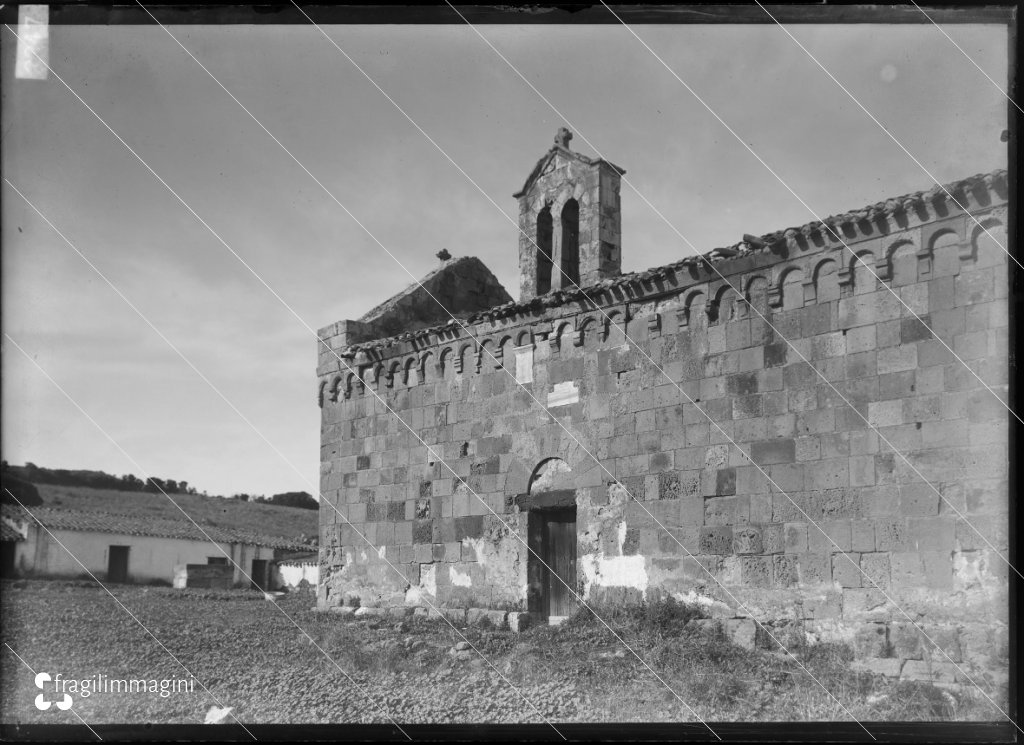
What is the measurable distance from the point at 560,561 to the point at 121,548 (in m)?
17.8

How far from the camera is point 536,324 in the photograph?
11.6 metres

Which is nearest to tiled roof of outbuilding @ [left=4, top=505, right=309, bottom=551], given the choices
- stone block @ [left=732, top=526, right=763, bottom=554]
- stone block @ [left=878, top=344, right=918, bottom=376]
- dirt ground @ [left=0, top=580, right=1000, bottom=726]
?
dirt ground @ [left=0, top=580, right=1000, bottom=726]

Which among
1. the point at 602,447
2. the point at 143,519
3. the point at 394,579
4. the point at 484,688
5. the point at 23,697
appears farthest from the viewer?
the point at 143,519

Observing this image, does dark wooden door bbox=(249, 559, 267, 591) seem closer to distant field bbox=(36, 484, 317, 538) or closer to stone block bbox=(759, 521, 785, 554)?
distant field bbox=(36, 484, 317, 538)

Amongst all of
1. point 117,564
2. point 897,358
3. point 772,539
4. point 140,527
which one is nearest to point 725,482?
point 772,539

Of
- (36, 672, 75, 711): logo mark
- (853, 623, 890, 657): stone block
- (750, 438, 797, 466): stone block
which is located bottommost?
(36, 672, 75, 711): logo mark

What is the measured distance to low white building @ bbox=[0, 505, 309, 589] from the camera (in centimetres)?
2388

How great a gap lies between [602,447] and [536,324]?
180 centimetres

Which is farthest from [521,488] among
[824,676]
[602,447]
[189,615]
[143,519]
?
[143,519]

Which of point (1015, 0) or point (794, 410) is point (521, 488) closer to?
point (794, 410)

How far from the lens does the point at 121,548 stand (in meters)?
25.2

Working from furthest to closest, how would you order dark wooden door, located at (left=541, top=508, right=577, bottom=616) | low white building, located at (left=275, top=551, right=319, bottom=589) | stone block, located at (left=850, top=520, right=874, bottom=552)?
low white building, located at (left=275, top=551, right=319, bottom=589) < dark wooden door, located at (left=541, top=508, right=577, bottom=616) < stone block, located at (left=850, top=520, right=874, bottom=552)

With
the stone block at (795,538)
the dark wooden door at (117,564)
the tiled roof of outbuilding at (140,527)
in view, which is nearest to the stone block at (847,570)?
the stone block at (795,538)

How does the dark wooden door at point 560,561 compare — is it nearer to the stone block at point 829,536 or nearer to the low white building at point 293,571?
the stone block at point 829,536
